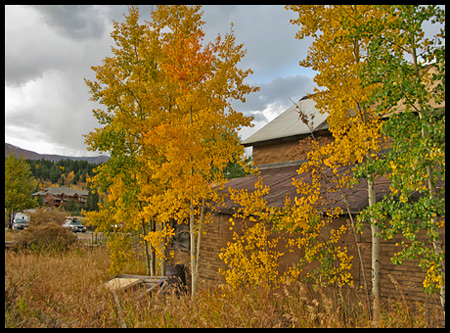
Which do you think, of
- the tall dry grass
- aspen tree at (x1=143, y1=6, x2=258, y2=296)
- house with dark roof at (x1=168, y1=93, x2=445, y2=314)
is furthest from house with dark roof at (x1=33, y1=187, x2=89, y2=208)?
aspen tree at (x1=143, y1=6, x2=258, y2=296)

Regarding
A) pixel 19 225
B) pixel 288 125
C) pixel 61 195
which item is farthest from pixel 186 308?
pixel 61 195

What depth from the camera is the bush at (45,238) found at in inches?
611

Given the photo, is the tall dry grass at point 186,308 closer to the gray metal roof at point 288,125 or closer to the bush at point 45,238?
the bush at point 45,238

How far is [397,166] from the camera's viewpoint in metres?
4.36

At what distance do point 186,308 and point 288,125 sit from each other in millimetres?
9291

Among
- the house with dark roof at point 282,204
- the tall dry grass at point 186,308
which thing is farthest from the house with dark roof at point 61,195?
the tall dry grass at point 186,308

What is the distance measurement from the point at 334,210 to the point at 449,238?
108 inches

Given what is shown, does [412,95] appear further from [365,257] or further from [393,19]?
[365,257]

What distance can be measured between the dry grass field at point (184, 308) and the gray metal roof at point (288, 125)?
6.65m

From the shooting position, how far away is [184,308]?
6473 millimetres

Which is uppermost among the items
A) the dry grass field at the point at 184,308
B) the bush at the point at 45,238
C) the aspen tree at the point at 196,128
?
the aspen tree at the point at 196,128

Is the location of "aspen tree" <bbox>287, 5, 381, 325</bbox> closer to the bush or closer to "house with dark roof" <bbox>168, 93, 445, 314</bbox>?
"house with dark roof" <bbox>168, 93, 445, 314</bbox>

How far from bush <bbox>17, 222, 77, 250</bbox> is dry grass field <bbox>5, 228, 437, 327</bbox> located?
219 inches

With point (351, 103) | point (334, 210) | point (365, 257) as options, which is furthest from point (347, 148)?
point (365, 257)
